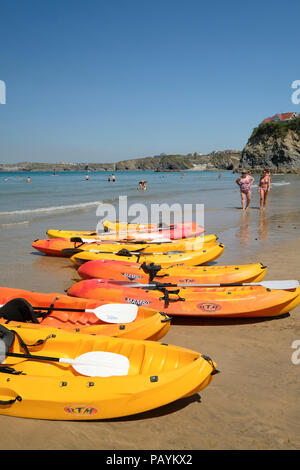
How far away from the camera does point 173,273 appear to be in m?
6.55

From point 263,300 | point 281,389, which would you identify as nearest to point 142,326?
point 281,389

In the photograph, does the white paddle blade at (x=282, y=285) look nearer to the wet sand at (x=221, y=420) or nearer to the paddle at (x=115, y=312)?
the wet sand at (x=221, y=420)

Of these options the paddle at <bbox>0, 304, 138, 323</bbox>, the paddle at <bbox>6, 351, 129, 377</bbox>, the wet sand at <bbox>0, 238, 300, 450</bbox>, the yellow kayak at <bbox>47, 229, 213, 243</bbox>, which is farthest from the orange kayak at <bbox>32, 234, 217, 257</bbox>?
the paddle at <bbox>6, 351, 129, 377</bbox>

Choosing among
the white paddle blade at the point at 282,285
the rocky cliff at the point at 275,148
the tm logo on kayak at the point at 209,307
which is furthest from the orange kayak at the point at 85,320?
the rocky cliff at the point at 275,148

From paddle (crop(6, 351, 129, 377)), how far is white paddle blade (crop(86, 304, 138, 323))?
2.99 ft

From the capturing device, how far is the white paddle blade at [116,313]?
4.55 meters

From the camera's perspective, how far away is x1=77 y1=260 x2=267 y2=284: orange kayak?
619 centimetres

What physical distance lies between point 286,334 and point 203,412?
6.63ft

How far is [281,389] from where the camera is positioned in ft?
12.2

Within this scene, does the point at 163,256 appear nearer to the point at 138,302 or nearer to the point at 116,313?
the point at 138,302

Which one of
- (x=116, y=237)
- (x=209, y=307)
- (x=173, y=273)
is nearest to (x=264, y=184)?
(x=116, y=237)

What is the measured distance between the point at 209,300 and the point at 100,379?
2.39m
